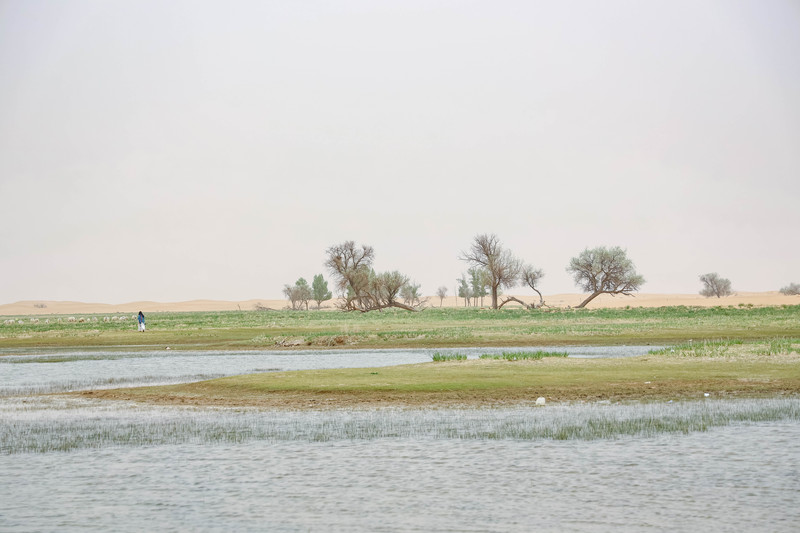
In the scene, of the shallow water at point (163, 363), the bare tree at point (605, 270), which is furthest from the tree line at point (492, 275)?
the shallow water at point (163, 363)

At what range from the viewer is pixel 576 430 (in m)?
20.3

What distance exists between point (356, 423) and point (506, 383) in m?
8.94

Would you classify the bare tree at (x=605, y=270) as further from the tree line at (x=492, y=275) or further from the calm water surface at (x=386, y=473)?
the calm water surface at (x=386, y=473)

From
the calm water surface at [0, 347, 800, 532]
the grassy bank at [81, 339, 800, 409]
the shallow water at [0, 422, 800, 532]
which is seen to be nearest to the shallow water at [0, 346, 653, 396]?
the grassy bank at [81, 339, 800, 409]

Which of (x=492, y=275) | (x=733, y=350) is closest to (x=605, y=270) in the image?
(x=492, y=275)

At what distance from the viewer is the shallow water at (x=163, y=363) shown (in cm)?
3547

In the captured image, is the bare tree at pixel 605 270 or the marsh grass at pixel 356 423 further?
the bare tree at pixel 605 270

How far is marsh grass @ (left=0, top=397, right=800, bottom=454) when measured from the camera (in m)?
20.0

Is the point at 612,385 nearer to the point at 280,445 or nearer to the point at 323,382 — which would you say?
the point at 323,382

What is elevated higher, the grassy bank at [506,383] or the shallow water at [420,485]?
the grassy bank at [506,383]

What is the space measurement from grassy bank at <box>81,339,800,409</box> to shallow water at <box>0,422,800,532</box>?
754 centimetres

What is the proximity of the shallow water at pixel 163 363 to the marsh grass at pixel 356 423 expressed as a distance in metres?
9.08

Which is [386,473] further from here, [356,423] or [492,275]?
[492,275]

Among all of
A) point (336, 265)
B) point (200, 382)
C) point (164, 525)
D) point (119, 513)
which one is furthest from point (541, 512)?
point (336, 265)
